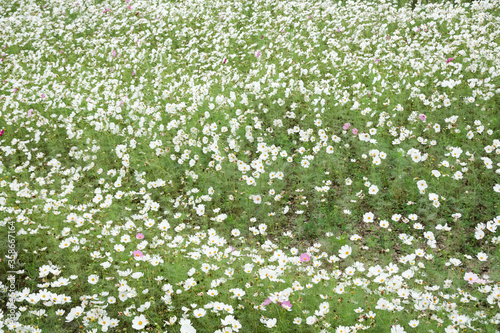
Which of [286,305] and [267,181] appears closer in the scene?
[286,305]

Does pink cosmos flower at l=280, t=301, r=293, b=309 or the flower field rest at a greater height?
the flower field

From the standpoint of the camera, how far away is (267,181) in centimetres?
514

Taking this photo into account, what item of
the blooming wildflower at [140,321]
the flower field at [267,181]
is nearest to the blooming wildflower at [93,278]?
the flower field at [267,181]

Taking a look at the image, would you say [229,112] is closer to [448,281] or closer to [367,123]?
[367,123]

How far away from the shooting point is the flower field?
3.33 m

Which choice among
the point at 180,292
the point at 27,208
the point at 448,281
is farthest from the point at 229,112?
the point at 448,281

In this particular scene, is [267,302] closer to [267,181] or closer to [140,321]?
[140,321]

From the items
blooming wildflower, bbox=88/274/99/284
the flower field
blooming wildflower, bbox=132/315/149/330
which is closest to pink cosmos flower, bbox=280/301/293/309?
the flower field

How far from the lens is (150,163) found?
18.1 feet

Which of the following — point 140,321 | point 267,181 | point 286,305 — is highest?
point 267,181

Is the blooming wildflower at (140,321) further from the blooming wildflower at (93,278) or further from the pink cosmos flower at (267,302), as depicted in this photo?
the pink cosmos flower at (267,302)

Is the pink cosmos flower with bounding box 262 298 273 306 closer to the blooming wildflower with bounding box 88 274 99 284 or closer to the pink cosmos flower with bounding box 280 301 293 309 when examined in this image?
the pink cosmos flower with bounding box 280 301 293 309

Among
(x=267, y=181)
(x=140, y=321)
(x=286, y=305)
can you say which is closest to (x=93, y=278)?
(x=140, y=321)

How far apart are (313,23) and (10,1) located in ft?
37.0
